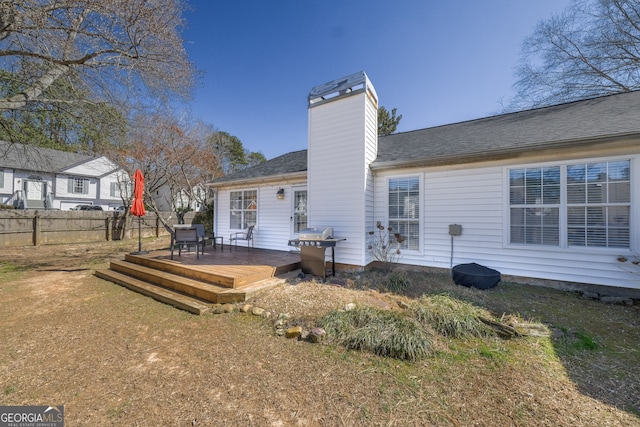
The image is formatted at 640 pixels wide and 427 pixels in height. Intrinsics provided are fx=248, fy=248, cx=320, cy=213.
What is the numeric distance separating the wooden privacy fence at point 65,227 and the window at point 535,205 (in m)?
16.3

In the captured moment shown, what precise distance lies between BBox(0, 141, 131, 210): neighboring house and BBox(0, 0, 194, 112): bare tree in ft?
41.5

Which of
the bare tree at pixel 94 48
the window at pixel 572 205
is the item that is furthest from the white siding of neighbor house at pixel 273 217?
the window at pixel 572 205

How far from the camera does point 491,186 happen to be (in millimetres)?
5395

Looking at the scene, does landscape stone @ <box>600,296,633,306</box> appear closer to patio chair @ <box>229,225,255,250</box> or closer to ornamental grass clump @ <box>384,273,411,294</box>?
ornamental grass clump @ <box>384,273,411,294</box>

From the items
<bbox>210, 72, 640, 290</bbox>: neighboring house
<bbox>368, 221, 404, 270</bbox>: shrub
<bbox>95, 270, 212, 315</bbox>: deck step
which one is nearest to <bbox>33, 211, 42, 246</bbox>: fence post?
<bbox>95, 270, 212, 315</bbox>: deck step

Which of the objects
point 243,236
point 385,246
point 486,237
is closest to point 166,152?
point 243,236

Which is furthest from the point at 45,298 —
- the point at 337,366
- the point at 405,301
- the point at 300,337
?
the point at 405,301

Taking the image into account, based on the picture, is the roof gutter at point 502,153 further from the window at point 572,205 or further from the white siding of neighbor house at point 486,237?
the window at point 572,205

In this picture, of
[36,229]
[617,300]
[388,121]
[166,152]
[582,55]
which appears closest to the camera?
[617,300]

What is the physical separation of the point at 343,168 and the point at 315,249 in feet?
7.00

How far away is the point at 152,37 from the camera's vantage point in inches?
→ 232

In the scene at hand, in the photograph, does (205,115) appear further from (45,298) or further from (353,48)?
(45,298)

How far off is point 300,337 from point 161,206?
25022 millimetres

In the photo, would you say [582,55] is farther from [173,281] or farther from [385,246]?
[173,281]
